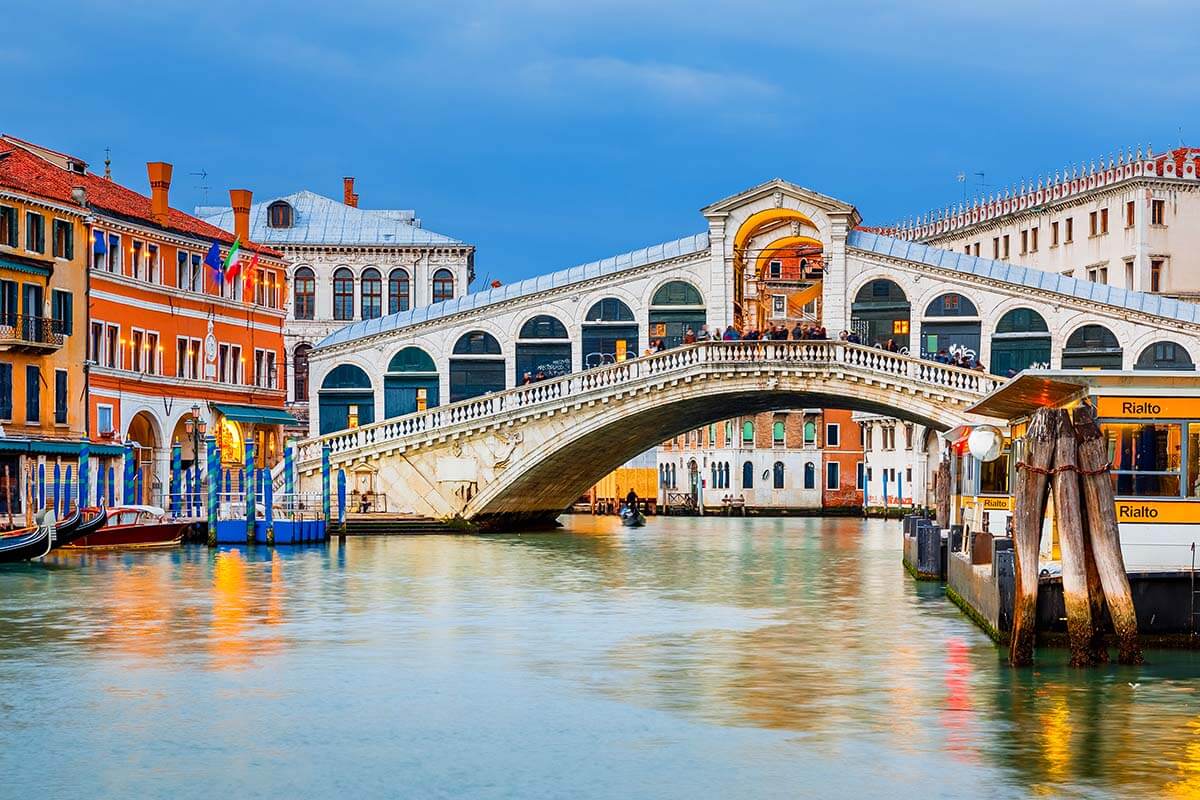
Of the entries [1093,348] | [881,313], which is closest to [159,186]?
[881,313]

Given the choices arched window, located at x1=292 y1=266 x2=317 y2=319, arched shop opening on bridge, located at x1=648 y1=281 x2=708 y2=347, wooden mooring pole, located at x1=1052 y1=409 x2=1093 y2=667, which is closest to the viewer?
wooden mooring pole, located at x1=1052 y1=409 x2=1093 y2=667

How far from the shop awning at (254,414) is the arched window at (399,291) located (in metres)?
10.00

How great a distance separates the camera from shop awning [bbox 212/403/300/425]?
44375 millimetres

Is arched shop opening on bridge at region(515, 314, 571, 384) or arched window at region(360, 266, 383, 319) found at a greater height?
arched window at region(360, 266, 383, 319)

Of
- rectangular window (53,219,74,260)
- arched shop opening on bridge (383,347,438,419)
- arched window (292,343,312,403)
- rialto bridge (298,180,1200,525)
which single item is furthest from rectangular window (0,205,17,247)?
arched window (292,343,312,403)

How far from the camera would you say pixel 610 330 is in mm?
43656

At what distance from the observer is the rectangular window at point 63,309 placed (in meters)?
38.2

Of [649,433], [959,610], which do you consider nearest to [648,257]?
[649,433]

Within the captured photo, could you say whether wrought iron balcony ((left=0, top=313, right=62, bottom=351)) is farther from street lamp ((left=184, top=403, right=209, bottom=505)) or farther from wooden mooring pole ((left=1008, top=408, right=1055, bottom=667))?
wooden mooring pole ((left=1008, top=408, right=1055, bottom=667))

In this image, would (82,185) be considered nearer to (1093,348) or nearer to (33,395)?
(33,395)

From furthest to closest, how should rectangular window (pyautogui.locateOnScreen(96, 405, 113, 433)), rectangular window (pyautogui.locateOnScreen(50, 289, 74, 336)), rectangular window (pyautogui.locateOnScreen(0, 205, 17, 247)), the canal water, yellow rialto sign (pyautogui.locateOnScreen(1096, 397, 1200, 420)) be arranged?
rectangular window (pyautogui.locateOnScreen(96, 405, 113, 433))
rectangular window (pyautogui.locateOnScreen(50, 289, 74, 336))
rectangular window (pyautogui.locateOnScreen(0, 205, 17, 247))
yellow rialto sign (pyautogui.locateOnScreen(1096, 397, 1200, 420))
the canal water

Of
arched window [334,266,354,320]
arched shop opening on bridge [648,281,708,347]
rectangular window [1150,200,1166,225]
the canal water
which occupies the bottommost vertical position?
the canal water

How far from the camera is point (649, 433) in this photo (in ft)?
148

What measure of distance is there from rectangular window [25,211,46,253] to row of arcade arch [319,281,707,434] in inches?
349
